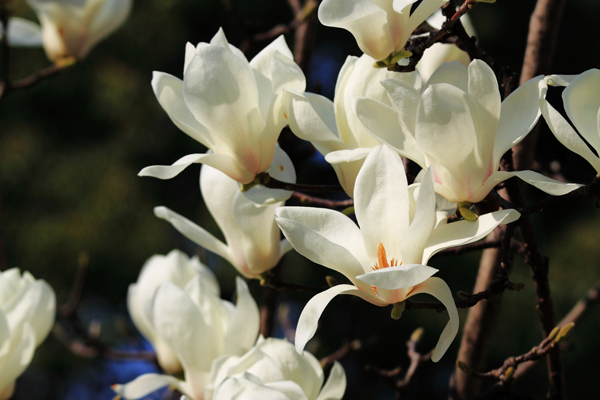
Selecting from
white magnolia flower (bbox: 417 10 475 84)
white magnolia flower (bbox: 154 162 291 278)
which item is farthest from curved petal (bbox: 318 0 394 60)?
white magnolia flower (bbox: 417 10 475 84)

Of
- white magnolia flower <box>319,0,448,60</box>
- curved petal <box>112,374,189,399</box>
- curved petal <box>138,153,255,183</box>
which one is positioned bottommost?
curved petal <box>112,374,189,399</box>

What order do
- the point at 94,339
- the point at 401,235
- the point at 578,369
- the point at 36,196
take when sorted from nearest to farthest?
the point at 401,235 → the point at 94,339 → the point at 578,369 → the point at 36,196

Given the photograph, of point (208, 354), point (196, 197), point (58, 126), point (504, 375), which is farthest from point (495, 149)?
point (58, 126)

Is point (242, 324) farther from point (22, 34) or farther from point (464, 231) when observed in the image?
point (22, 34)

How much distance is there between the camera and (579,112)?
0.42 m

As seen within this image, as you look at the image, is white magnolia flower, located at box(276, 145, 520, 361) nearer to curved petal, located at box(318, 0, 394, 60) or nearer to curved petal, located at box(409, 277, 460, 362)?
curved petal, located at box(409, 277, 460, 362)

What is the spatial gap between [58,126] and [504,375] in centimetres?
349

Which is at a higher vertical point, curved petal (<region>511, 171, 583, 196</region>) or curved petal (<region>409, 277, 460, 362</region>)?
curved petal (<region>511, 171, 583, 196</region>)

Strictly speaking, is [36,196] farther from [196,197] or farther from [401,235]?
[401,235]

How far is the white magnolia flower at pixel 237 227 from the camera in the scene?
2.15ft

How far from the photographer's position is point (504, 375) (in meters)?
0.56

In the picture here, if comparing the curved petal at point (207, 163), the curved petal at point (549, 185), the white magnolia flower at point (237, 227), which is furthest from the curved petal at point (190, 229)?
the curved petal at point (549, 185)

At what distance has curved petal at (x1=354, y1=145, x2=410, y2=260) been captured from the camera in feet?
1.36

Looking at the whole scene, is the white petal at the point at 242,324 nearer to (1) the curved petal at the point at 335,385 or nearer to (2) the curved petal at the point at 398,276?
(1) the curved petal at the point at 335,385
